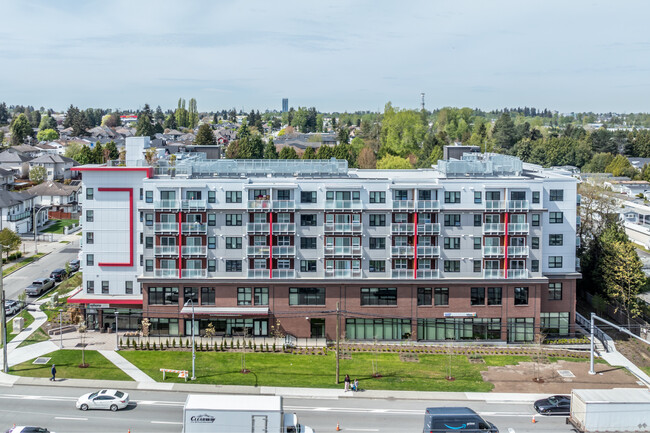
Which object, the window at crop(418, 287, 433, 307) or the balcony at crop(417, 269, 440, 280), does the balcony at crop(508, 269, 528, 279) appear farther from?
the window at crop(418, 287, 433, 307)

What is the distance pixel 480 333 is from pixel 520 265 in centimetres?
787

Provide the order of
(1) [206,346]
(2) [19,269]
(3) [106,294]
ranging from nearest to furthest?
1. (1) [206,346]
2. (3) [106,294]
3. (2) [19,269]

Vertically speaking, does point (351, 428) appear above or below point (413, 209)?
below

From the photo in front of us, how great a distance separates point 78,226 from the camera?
130 metres

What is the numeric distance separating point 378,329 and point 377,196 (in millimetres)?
13237

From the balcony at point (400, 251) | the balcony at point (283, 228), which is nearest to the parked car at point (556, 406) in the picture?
the balcony at point (400, 251)

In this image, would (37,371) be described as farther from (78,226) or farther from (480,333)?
(78,226)

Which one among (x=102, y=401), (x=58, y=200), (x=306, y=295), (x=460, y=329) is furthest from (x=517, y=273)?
(x=58, y=200)

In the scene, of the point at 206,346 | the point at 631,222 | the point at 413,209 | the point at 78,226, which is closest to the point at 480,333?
the point at 413,209

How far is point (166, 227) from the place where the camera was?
6969cm

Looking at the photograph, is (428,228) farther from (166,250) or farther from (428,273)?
(166,250)

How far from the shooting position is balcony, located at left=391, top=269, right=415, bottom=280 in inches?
2746

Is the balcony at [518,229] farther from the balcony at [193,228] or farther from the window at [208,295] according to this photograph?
the balcony at [193,228]

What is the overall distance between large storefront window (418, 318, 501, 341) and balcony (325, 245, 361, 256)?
939 cm
